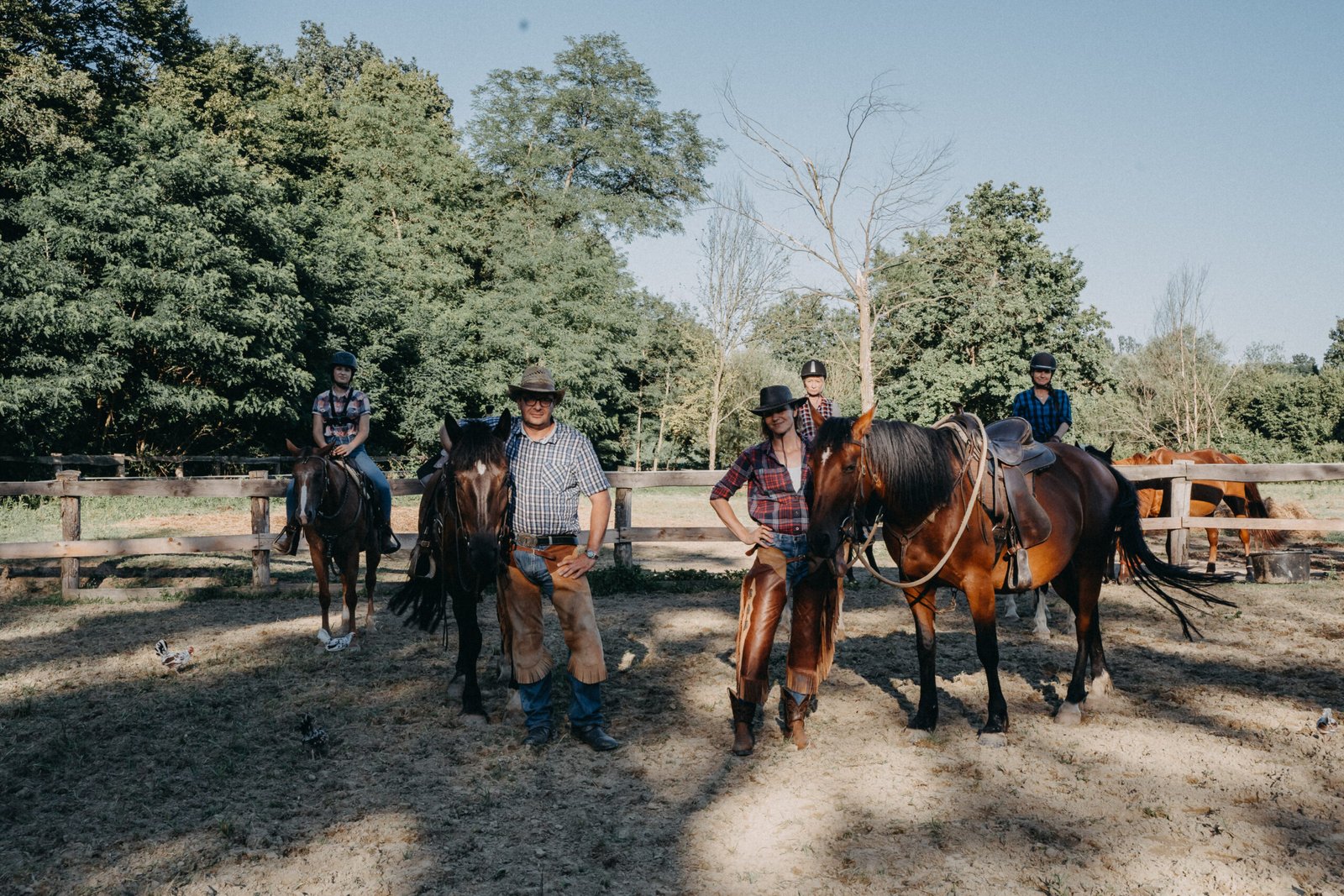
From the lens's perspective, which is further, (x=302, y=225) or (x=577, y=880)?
(x=302, y=225)

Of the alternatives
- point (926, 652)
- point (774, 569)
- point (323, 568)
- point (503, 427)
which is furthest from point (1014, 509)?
point (323, 568)

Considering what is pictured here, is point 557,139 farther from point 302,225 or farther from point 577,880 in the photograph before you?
point 577,880

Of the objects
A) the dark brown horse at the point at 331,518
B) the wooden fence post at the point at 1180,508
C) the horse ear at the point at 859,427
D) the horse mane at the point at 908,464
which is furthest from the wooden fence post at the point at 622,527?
the wooden fence post at the point at 1180,508

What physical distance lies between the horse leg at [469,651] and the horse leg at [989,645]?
9.98 ft

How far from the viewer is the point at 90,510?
18828 millimetres

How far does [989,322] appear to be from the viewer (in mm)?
31484

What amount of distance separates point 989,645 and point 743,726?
148 cm

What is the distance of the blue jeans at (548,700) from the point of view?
4828 mm

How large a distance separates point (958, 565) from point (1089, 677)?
171 cm

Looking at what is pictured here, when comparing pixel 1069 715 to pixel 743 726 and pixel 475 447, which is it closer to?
pixel 743 726

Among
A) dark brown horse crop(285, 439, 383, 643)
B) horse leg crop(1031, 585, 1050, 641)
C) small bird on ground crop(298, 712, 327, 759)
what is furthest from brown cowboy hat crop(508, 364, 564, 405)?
horse leg crop(1031, 585, 1050, 641)

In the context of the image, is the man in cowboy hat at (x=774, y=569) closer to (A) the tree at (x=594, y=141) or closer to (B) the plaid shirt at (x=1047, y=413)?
(B) the plaid shirt at (x=1047, y=413)

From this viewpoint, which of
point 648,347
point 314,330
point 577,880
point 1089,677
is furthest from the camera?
point 648,347

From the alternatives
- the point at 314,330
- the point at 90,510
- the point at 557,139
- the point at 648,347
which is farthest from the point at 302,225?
the point at 648,347
